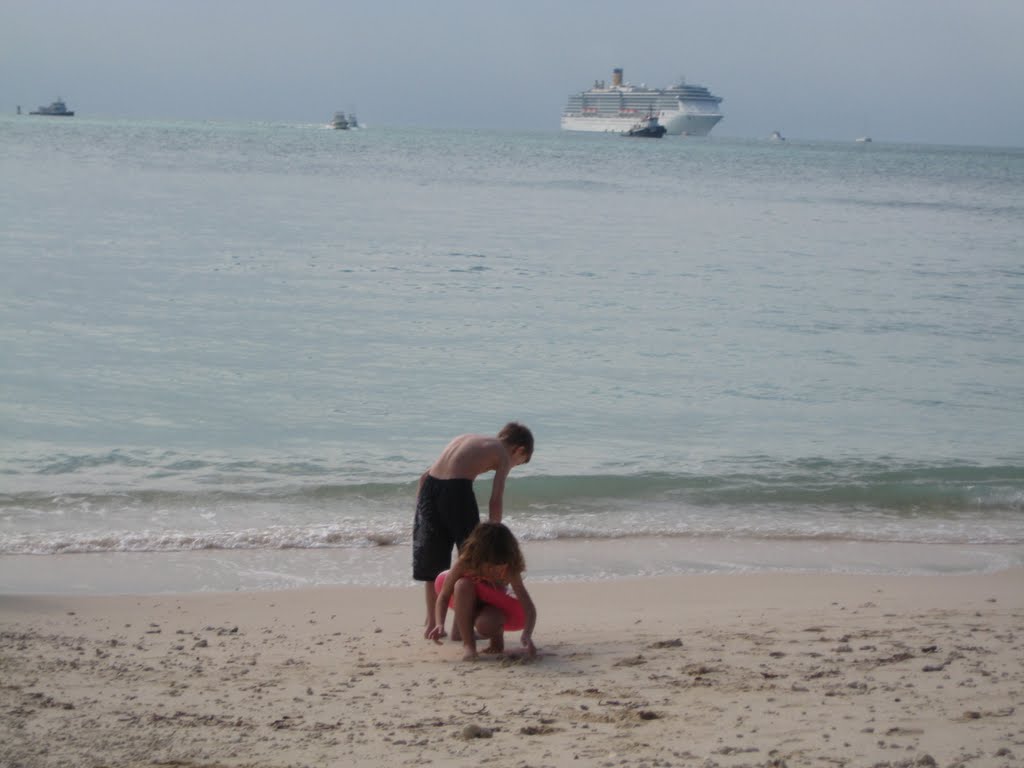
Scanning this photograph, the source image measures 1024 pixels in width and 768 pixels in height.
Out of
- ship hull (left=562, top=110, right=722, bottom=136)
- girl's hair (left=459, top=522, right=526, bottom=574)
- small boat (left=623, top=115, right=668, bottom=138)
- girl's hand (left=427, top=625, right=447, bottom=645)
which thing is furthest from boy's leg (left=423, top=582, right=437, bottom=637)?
ship hull (left=562, top=110, right=722, bottom=136)

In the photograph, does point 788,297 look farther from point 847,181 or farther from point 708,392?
point 847,181

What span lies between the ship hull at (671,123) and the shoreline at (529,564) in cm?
12693

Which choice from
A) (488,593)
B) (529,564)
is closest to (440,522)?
(488,593)

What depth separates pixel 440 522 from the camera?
602cm

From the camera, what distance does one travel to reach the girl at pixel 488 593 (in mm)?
5484

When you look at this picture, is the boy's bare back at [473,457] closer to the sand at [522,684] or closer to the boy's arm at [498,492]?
the boy's arm at [498,492]

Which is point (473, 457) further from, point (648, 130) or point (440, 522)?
point (648, 130)

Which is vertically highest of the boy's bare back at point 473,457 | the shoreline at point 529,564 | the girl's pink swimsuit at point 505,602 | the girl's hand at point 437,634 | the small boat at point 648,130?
the small boat at point 648,130

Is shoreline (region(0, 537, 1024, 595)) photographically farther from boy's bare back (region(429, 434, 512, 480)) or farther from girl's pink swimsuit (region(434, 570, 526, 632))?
girl's pink swimsuit (region(434, 570, 526, 632))

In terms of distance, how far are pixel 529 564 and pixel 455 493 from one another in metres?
1.99

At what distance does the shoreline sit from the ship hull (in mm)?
126931

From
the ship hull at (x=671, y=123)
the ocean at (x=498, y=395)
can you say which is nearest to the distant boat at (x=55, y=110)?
the ship hull at (x=671, y=123)

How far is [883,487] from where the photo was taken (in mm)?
10102

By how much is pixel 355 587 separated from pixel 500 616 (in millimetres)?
1727
